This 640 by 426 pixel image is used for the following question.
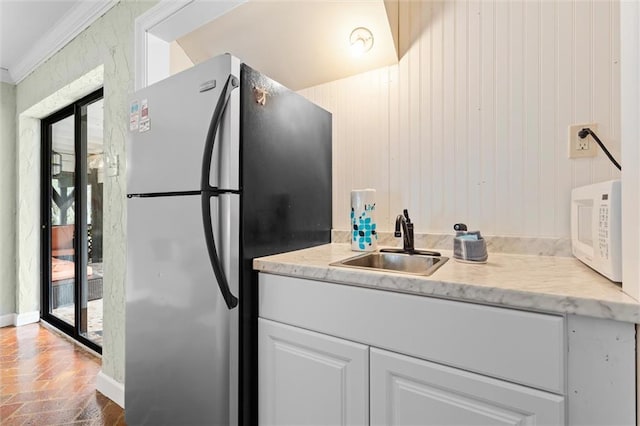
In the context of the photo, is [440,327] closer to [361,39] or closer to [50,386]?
[361,39]

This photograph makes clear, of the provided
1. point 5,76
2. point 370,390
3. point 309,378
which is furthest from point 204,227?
point 5,76

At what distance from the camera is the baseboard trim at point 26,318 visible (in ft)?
11.1

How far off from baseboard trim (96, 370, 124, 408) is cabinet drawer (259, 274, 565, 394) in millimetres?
1536

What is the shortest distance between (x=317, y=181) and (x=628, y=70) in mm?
1234

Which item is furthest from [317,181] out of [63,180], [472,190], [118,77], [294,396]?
[63,180]

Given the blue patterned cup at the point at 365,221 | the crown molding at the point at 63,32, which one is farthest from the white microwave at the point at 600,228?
the crown molding at the point at 63,32

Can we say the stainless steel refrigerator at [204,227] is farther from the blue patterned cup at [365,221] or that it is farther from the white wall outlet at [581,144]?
the white wall outlet at [581,144]

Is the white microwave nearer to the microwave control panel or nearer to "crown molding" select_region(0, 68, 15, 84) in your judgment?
the microwave control panel

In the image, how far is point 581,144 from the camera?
48.3 inches

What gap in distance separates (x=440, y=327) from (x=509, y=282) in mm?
218

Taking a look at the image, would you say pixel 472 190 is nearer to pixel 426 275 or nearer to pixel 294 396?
pixel 426 275

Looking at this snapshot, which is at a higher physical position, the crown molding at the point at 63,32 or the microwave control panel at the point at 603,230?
the crown molding at the point at 63,32

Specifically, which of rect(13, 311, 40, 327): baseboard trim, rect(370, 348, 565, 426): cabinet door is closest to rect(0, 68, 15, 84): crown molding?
rect(13, 311, 40, 327): baseboard trim

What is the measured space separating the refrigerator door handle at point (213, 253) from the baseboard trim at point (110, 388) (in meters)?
1.43
